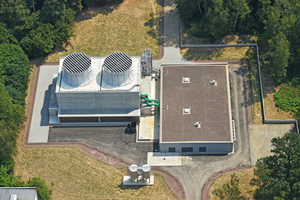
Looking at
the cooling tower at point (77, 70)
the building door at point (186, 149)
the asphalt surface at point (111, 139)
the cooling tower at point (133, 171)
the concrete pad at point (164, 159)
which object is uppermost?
the cooling tower at point (77, 70)

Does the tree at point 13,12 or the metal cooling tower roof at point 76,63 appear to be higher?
the tree at point 13,12

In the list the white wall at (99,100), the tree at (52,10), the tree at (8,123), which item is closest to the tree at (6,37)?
the tree at (52,10)

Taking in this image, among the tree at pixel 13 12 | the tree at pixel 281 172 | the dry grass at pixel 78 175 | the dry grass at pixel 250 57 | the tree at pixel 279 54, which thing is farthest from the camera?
the tree at pixel 13 12

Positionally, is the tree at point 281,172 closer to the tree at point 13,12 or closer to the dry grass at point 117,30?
the dry grass at point 117,30

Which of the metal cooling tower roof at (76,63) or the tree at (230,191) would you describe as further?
the metal cooling tower roof at (76,63)

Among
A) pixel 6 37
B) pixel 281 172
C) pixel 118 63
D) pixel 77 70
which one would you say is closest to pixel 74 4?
A: pixel 6 37

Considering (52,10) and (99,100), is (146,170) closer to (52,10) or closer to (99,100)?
(99,100)

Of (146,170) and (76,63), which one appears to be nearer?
(146,170)

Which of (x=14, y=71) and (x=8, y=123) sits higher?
(x=14, y=71)
